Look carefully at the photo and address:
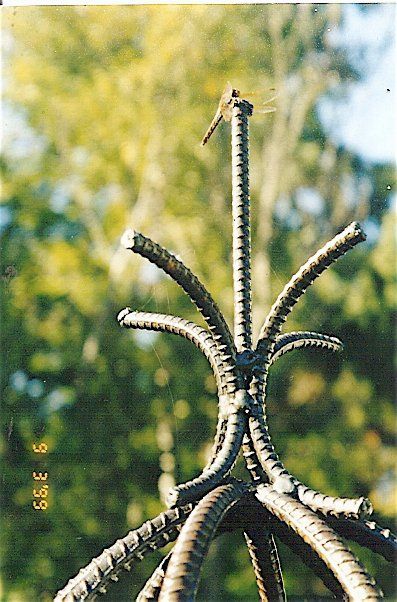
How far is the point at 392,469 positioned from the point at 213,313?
2894 mm

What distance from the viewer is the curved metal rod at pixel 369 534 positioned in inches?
20.5

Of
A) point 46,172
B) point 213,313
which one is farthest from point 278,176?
point 213,313

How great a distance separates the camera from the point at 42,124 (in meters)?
3.54

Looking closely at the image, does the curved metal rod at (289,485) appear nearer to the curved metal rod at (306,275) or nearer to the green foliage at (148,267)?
the curved metal rod at (306,275)

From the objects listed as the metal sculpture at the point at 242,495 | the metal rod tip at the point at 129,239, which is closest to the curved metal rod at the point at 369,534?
the metal sculpture at the point at 242,495

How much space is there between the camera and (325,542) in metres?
0.46

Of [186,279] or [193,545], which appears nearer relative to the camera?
[193,545]

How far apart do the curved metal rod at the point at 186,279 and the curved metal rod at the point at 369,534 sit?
135 mm

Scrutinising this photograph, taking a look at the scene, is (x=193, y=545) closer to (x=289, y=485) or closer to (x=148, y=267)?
(x=289, y=485)

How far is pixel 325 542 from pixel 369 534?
0.24 ft

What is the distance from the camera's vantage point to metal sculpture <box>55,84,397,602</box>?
1.51 ft

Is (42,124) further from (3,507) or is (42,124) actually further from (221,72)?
(3,507)
